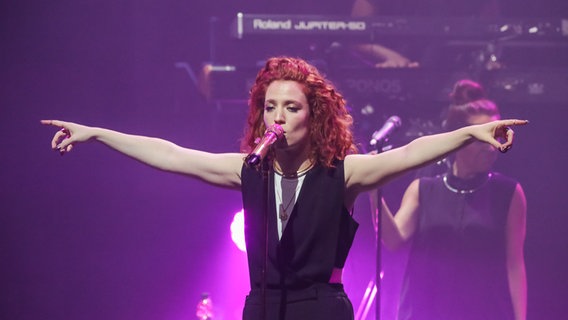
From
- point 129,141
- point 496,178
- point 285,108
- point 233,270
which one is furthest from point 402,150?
→ point 233,270

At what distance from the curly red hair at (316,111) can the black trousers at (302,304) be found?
1.73 feet

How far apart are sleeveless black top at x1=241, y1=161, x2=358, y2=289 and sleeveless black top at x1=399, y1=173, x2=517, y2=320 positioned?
1963 mm

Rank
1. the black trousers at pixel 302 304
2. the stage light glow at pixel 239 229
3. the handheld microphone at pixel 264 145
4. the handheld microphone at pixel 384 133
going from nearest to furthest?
the handheld microphone at pixel 264 145, the black trousers at pixel 302 304, the handheld microphone at pixel 384 133, the stage light glow at pixel 239 229

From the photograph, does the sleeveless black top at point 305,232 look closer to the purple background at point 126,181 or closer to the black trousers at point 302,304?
the black trousers at point 302,304

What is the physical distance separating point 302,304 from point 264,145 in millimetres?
677

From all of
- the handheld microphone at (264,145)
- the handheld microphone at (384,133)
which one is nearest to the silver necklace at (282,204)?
the handheld microphone at (264,145)

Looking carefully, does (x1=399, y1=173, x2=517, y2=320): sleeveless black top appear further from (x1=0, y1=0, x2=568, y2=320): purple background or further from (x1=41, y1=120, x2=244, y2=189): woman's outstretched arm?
(x1=41, y1=120, x2=244, y2=189): woman's outstretched arm

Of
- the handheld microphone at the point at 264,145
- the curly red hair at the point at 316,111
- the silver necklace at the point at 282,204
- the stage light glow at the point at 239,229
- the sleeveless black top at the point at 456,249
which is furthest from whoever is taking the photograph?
the stage light glow at the point at 239,229

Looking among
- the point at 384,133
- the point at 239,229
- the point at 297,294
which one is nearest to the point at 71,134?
the point at 297,294

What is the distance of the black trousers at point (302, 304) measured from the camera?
2967mm

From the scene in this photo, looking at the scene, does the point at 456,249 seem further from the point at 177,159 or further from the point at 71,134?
A: the point at 71,134

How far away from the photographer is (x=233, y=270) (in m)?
5.91

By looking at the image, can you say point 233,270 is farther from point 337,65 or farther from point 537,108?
point 537,108

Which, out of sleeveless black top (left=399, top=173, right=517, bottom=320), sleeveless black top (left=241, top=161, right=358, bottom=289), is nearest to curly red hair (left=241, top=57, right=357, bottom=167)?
sleeveless black top (left=241, top=161, right=358, bottom=289)
